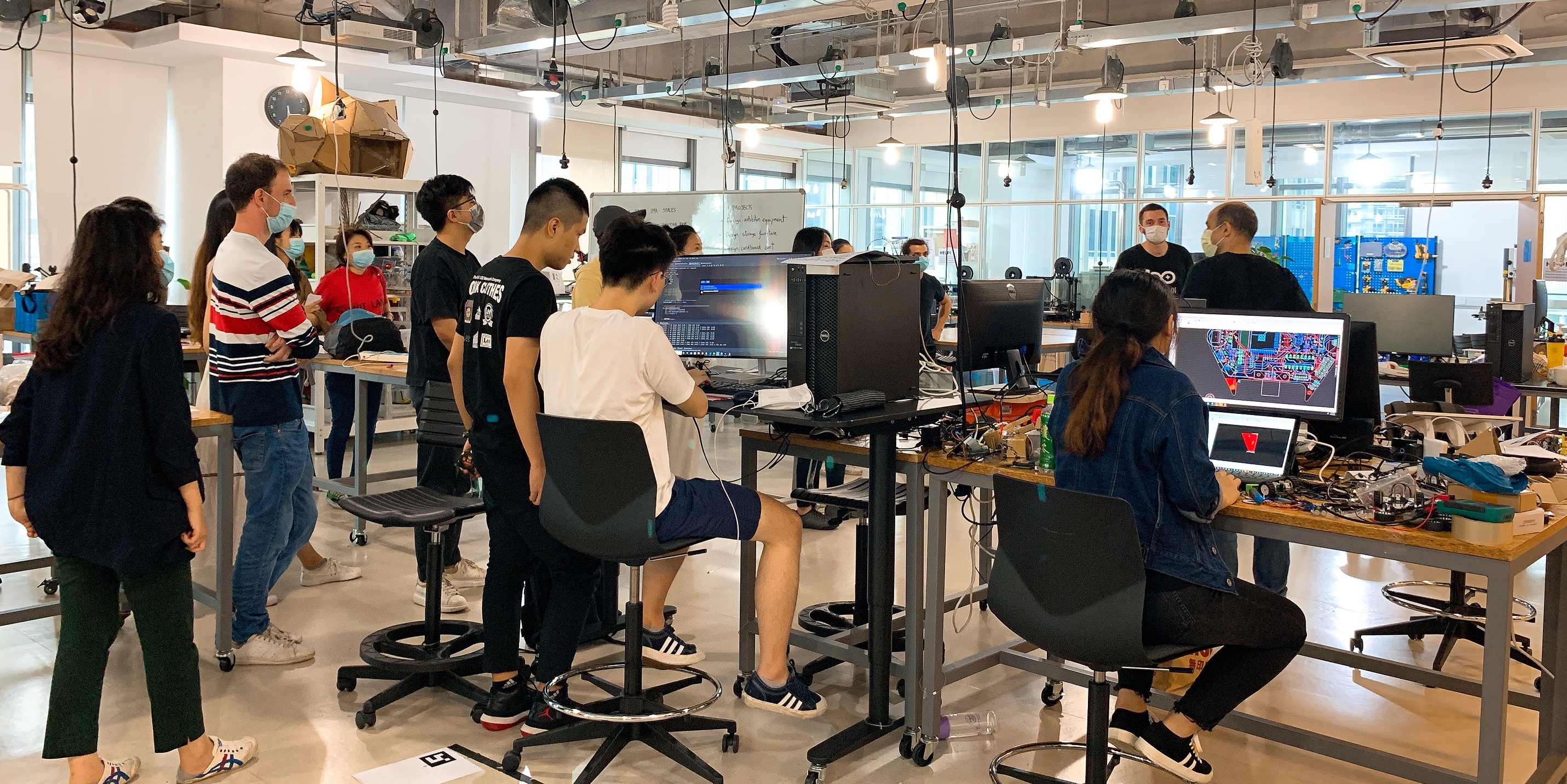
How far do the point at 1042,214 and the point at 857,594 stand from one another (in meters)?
11.3

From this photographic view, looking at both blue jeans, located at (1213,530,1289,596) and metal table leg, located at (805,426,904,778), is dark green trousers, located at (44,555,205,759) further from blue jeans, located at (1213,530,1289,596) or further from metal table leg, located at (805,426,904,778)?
blue jeans, located at (1213,530,1289,596)

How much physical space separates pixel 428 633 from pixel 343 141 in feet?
14.3

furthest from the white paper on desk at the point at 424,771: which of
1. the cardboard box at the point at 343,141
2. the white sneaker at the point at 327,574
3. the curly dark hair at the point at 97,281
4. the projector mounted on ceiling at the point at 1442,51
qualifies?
the projector mounted on ceiling at the point at 1442,51

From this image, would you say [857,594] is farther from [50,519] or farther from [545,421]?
[50,519]

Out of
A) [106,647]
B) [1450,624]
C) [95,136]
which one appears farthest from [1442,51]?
[95,136]

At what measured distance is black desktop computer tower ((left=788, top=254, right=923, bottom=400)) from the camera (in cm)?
302

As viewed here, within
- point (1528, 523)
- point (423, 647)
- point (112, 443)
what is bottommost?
point (423, 647)

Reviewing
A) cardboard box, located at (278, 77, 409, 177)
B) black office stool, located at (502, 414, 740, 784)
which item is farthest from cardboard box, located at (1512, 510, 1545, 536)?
cardboard box, located at (278, 77, 409, 177)

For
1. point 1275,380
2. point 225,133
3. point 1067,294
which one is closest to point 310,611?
point 1275,380

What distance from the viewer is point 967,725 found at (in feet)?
10.8

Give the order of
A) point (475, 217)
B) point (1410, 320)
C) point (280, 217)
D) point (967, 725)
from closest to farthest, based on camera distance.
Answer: point (967, 725) → point (475, 217) → point (280, 217) → point (1410, 320)

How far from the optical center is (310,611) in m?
4.41

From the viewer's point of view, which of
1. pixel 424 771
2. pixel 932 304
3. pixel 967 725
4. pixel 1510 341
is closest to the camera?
pixel 424 771

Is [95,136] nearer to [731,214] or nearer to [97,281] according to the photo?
[731,214]
